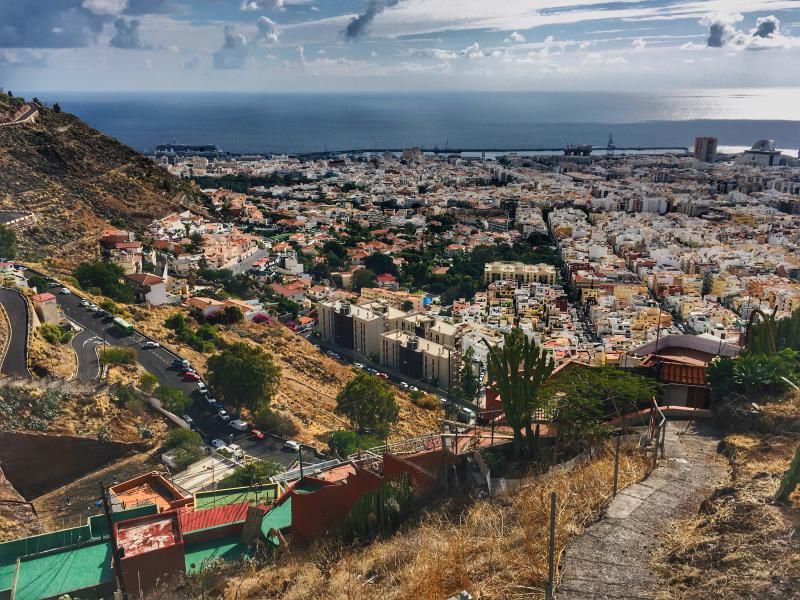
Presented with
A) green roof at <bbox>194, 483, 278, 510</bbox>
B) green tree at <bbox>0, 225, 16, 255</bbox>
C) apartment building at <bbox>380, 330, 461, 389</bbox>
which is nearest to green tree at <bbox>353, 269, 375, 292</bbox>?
apartment building at <bbox>380, 330, 461, 389</bbox>

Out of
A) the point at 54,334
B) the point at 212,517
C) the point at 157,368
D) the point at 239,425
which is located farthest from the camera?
the point at 157,368

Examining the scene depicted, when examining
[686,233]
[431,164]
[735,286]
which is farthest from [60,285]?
[431,164]

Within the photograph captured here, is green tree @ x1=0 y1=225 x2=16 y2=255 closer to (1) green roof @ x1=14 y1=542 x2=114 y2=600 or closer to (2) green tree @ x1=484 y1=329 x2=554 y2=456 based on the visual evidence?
(1) green roof @ x1=14 y1=542 x2=114 y2=600

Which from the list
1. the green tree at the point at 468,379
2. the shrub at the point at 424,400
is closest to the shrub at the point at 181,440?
the shrub at the point at 424,400

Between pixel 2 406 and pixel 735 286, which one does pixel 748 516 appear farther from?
pixel 735 286

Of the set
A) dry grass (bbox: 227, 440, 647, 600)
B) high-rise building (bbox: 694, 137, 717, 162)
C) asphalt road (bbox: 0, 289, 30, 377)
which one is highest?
high-rise building (bbox: 694, 137, 717, 162)

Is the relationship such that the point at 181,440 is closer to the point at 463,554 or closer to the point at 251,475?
the point at 251,475

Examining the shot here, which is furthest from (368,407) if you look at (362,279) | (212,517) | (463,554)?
(362,279)
